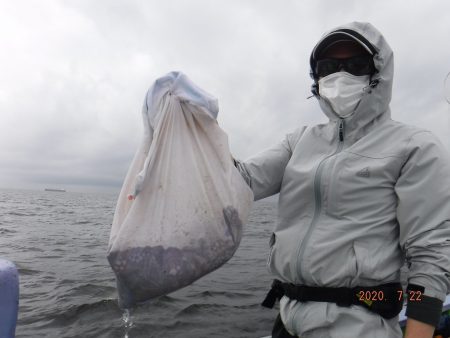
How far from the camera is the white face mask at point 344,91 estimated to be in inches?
69.9

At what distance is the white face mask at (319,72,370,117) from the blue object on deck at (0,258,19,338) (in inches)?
76.7

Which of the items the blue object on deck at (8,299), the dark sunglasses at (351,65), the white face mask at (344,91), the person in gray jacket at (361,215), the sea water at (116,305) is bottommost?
the sea water at (116,305)

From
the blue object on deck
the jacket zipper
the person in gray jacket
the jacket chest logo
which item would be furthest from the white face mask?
the blue object on deck

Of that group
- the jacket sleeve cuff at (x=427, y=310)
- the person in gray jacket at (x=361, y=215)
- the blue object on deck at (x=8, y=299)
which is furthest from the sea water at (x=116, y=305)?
the jacket sleeve cuff at (x=427, y=310)

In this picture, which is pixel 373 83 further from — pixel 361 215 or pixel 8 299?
pixel 8 299

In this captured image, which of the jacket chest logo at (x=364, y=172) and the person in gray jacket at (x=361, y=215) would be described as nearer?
→ the person in gray jacket at (x=361, y=215)

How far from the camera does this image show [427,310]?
1407 millimetres

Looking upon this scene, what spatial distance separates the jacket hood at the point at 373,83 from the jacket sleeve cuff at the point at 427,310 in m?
0.80

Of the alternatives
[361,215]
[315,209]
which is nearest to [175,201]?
[315,209]

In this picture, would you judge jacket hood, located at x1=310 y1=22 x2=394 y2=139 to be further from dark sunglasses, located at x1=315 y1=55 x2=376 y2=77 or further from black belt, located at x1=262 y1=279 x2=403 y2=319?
black belt, located at x1=262 y1=279 x2=403 y2=319

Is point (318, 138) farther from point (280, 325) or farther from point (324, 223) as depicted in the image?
point (280, 325)

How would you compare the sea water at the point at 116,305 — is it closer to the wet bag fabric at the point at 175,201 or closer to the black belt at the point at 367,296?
the wet bag fabric at the point at 175,201

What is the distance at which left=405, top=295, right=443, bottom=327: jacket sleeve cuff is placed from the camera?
55.1 inches

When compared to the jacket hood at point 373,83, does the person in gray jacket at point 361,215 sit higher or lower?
lower
